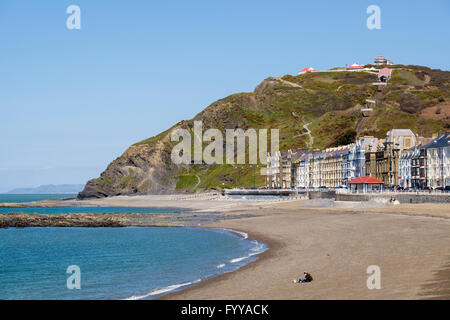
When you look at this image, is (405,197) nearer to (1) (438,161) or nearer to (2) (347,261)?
(1) (438,161)

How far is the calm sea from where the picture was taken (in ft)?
101

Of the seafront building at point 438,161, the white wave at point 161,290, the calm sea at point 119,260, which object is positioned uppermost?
the seafront building at point 438,161

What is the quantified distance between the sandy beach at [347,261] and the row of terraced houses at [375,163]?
38.6 m

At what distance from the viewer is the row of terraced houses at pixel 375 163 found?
98.6 meters

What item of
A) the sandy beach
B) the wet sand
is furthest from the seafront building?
the wet sand

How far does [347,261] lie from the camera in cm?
3378

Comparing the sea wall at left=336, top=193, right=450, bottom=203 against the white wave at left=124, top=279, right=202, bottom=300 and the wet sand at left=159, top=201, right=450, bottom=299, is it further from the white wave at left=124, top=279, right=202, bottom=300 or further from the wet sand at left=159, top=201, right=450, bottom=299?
the white wave at left=124, top=279, right=202, bottom=300

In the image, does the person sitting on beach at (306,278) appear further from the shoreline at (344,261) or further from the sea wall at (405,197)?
the sea wall at (405,197)

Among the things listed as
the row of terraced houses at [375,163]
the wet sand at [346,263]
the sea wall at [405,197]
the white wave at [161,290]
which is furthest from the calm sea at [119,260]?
the row of terraced houses at [375,163]

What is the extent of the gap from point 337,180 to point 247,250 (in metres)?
99.7

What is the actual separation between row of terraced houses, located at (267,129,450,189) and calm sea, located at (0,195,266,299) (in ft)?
169
